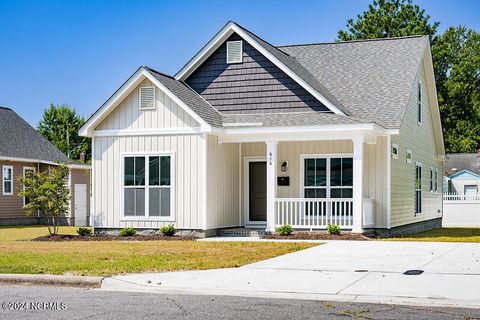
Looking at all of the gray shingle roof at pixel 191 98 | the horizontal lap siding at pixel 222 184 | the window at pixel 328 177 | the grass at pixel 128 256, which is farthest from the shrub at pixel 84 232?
the window at pixel 328 177

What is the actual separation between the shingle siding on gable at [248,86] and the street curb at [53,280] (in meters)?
11.9

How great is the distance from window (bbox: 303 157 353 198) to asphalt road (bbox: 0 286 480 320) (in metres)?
12.4

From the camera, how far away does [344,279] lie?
11164 mm

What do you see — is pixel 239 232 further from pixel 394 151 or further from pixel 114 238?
pixel 394 151

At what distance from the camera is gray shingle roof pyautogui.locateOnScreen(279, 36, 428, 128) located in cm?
2200

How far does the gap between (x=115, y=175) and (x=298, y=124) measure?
5.90 m

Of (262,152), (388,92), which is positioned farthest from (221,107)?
→ (388,92)

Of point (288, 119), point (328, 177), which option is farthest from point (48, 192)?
point (328, 177)

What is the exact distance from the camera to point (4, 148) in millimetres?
32781

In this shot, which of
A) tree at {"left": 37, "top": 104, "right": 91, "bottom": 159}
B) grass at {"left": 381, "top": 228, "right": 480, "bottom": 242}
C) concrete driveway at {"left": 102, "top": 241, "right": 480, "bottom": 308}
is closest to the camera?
concrete driveway at {"left": 102, "top": 241, "right": 480, "bottom": 308}

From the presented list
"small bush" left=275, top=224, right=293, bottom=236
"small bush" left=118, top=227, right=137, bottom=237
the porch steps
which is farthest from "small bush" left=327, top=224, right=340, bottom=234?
"small bush" left=118, top=227, right=137, bottom=237

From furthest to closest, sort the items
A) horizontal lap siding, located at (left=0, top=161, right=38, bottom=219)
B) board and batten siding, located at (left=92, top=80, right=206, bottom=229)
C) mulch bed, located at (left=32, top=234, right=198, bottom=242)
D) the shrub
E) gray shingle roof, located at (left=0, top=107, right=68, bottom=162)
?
gray shingle roof, located at (left=0, top=107, right=68, bottom=162)
horizontal lap siding, located at (left=0, top=161, right=38, bottom=219)
the shrub
board and batten siding, located at (left=92, top=80, right=206, bottom=229)
mulch bed, located at (left=32, top=234, right=198, bottom=242)

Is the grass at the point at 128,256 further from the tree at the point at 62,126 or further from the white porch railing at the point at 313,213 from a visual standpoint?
the tree at the point at 62,126

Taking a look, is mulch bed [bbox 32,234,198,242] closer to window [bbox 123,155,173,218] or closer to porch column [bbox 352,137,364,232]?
window [bbox 123,155,173,218]
